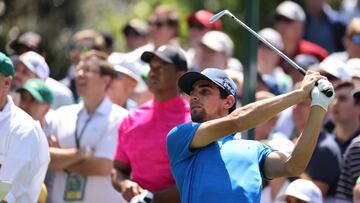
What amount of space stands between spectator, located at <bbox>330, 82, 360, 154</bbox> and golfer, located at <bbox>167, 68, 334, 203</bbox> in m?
2.82

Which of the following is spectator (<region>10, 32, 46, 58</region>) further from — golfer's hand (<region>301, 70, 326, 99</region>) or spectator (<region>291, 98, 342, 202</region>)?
golfer's hand (<region>301, 70, 326, 99</region>)

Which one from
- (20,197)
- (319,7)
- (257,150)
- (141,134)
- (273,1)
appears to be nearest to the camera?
(257,150)

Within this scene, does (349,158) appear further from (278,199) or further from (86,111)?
(86,111)

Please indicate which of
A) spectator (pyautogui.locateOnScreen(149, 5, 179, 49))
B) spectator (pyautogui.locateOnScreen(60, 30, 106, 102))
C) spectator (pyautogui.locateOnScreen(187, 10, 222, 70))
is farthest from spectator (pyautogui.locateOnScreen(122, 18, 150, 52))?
spectator (pyautogui.locateOnScreen(60, 30, 106, 102))

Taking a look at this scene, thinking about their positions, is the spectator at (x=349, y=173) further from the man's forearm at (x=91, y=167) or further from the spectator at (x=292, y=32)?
the spectator at (x=292, y=32)

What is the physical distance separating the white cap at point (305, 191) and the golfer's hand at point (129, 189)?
1.21m

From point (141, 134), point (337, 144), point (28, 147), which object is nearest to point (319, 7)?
point (337, 144)

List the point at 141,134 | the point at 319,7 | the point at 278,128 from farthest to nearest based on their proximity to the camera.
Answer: the point at 319,7 < the point at 278,128 < the point at 141,134

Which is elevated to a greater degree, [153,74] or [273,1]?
[153,74]

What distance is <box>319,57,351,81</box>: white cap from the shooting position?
1231 cm

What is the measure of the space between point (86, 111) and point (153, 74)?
1.14 meters

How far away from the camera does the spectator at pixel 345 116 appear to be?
11.8 metres

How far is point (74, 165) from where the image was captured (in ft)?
38.1

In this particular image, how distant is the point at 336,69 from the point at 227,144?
12.1ft
